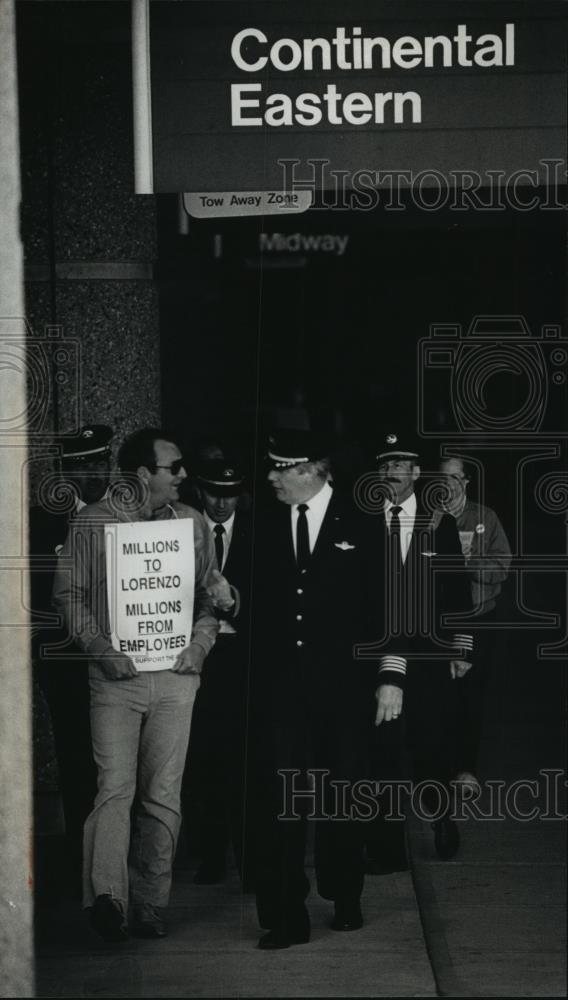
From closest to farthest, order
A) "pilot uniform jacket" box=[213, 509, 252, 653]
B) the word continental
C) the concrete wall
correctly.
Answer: the word continental, "pilot uniform jacket" box=[213, 509, 252, 653], the concrete wall

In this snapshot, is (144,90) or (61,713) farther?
(61,713)

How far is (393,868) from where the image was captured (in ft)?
22.8

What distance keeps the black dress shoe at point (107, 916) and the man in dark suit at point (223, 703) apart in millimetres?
827

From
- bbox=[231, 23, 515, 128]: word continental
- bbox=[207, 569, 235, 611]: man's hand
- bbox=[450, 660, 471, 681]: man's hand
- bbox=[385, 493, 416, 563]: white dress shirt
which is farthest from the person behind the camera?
bbox=[450, 660, 471, 681]: man's hand

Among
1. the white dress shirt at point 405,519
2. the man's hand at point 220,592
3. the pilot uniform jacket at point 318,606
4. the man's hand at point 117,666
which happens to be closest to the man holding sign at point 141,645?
the man's hand at point 117,666

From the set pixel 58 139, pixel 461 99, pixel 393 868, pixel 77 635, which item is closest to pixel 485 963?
pixel 393 868

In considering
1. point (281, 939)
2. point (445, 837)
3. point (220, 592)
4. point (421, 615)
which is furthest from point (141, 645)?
point (445, 837)

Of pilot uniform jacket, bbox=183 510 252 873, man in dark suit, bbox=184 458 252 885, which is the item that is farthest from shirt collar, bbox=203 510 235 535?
pilot uniform jacket, bbox=183 510 252 873

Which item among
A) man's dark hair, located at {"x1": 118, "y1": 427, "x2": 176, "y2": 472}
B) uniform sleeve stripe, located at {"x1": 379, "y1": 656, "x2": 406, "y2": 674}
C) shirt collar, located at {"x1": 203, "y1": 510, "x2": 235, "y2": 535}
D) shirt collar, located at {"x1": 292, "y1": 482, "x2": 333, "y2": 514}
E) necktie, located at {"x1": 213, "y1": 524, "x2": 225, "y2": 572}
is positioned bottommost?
uniform sleeve stripe, located at {"x1": 379, "y1": 656, "x2": 406, "y2": 674}

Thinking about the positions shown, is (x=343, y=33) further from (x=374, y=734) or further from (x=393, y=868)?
(x=393, y=868)

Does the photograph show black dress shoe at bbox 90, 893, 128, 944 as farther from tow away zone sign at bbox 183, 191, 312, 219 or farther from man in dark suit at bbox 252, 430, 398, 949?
tow away zone sign at bbox 183, 191, 312, 219

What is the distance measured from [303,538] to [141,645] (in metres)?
0.75

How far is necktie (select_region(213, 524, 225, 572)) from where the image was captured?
22.6 ft

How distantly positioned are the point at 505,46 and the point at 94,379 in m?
2.65
